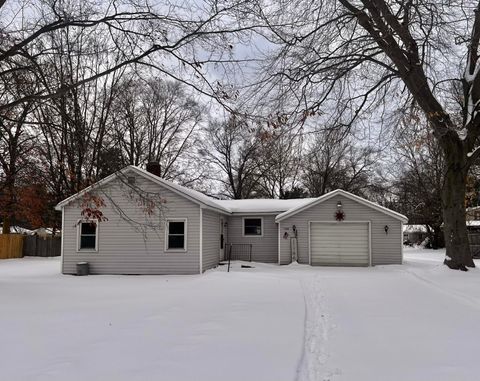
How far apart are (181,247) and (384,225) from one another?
886cm

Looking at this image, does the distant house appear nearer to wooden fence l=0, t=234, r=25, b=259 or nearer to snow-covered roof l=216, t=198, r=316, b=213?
snow-covered roof l=216, t=198, r=316, b=213

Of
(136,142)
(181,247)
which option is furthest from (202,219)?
(136,142)

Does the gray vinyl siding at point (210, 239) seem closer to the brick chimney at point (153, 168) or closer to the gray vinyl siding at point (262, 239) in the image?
the gray vinyl siding at point (262, 239)

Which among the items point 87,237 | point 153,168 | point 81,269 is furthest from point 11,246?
point 153,168

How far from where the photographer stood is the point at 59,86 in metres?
10.1

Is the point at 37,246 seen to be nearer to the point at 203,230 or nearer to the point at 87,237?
the point at 87,237

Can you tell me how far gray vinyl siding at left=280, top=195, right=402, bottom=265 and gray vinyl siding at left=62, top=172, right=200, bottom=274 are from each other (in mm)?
5302

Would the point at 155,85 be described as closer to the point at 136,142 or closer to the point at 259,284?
the point at 259,284

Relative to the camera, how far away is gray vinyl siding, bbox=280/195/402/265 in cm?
1958

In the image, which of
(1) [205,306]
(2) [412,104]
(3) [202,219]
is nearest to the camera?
(1) [205,306]

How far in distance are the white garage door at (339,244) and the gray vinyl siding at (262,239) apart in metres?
2.23

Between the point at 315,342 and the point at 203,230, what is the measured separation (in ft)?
36.1

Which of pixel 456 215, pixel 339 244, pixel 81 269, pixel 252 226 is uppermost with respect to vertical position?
pixel 456 215

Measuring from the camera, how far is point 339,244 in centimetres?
1998
